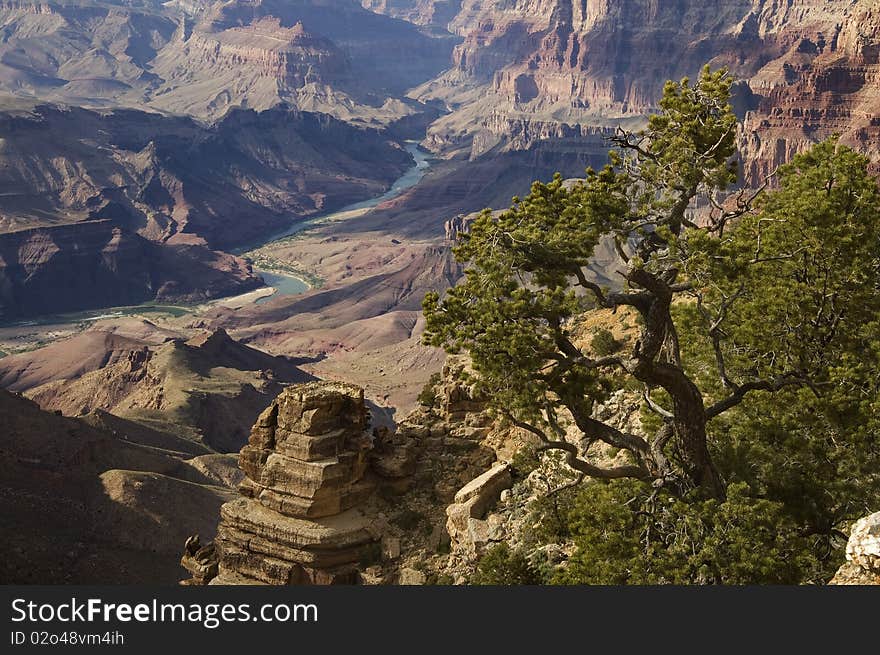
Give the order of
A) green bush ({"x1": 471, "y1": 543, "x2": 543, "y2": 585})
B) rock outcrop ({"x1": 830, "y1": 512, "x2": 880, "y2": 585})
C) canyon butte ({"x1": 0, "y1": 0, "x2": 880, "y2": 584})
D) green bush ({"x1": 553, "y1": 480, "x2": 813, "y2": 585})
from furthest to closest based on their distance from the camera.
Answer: canyon butte ({"x1": 0, "y1": 0, "x2": 880, "y2": 584}) < green bush ({"x1": 471, "y1": 543, "x2": 543, "y2": 585}) < green bush ({"x1": 553, "y1": 480, "x2": 813, "y2": 585}) < rock outcrop ({"x1": 830, "y1": 512, "x2": 880, "y2": 585})

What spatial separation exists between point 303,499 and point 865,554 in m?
16.4

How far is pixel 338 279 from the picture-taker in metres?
187

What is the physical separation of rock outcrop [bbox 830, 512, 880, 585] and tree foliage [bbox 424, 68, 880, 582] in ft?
10.9

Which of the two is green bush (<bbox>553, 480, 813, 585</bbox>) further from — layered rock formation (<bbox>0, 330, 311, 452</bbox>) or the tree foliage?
layered rock formation (<bbox>0, 330, 311, 452</bbox>)

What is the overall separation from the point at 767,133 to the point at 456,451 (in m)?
124

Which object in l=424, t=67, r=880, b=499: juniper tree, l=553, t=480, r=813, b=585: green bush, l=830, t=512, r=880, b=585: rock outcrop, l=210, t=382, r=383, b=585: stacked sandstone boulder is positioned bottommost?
l=210, t=382, r=383, b=585: stacked sandstone boulder

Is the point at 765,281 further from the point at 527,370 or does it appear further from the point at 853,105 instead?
the point at 853,105

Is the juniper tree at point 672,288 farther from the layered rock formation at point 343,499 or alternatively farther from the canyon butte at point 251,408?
the layered rock formation at point 343,499

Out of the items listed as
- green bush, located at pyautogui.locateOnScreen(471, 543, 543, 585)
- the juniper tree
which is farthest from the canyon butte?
the juniper tree

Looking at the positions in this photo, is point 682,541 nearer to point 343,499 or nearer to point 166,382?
point 343,499

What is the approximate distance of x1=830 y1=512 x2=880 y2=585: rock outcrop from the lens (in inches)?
623

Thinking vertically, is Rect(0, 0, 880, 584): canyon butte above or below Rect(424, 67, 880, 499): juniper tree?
below

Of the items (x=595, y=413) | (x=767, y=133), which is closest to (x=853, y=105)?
(x=767, y=133)

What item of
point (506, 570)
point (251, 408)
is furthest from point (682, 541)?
point (251, 408)
